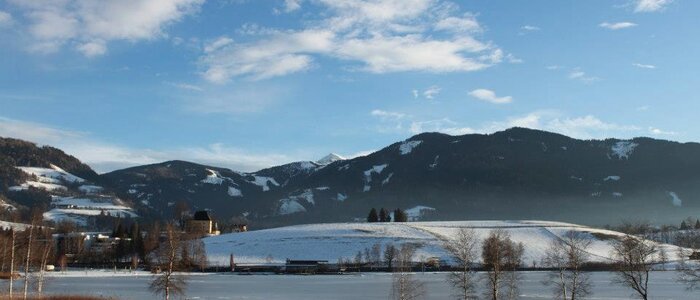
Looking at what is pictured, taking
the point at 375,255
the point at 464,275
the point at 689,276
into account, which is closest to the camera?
the point at 464,275

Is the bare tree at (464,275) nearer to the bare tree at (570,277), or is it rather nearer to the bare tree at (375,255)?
the bare tree at (570,277)

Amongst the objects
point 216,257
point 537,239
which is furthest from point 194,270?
point 537,239

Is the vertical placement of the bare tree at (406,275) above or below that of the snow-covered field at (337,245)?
below

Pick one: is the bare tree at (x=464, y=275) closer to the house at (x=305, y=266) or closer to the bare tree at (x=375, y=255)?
the house at (x=305, y=266)

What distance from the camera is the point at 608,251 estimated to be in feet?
592

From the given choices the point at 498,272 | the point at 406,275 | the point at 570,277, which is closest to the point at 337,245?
the point at 570,277

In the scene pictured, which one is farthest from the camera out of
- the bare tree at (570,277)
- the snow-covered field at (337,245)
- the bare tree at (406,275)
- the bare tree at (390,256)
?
the snow-covered field at (337,245)

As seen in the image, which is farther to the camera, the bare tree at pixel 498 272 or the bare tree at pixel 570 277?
the bare tree at pixel 570 277

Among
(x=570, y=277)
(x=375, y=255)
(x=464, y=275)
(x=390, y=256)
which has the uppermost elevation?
(x=375, y=255)

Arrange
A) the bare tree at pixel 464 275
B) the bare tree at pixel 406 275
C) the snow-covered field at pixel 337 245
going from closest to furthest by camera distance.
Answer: the bare tree at pixel 464 275
the bare tree at pixel 406 275
the snow-covered field at pixel 337 245

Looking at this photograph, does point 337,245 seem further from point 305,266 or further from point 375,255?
point 305,266

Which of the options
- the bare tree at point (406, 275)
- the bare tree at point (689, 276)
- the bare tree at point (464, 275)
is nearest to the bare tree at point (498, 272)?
the bare tree at point (464, 275)

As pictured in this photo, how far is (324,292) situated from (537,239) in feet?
450

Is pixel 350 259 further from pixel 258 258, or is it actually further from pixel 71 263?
pixel 71 263
